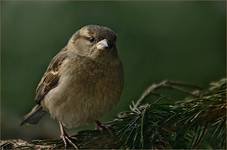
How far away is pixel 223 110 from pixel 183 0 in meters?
1.28

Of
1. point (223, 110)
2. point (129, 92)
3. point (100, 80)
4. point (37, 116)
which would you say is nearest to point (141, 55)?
point (129, 92)

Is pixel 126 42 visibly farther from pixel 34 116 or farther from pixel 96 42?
pixel 34 116

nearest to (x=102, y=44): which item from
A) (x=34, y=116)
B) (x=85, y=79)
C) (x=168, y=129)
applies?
(x=85, y=79)

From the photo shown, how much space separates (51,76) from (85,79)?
0.98ft

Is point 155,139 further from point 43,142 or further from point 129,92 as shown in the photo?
point 129,92

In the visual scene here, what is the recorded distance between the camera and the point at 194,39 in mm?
3154

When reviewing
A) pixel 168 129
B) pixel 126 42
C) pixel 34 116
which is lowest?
pixel 34 116

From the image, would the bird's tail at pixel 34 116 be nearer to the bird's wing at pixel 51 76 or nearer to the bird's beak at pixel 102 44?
the bird's wing at pixel 51 76

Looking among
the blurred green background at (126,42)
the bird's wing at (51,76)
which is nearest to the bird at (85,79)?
the bird's wing at (51,76)

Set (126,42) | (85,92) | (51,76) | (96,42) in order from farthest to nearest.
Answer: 1. (126,42)
2. (51,76)
3. (96,42)
4. (85,92)

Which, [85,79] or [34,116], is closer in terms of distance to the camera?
[85,79]

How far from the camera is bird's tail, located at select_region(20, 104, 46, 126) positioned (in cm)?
324

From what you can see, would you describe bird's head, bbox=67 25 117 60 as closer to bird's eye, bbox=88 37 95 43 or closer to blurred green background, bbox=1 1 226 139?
bird's eye, bbox=88 37 95 43

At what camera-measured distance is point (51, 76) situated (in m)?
2.99
